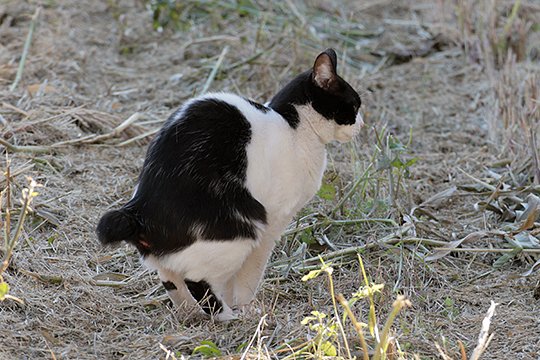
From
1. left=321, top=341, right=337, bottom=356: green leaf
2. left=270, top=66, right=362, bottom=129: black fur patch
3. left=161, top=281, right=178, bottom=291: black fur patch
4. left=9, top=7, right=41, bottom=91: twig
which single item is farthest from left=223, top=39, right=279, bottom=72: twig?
left=321, top=341, right=337, bottom=356: green leaf

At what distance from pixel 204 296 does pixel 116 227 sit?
1.23 ft

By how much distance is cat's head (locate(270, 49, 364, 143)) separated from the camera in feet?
10.6

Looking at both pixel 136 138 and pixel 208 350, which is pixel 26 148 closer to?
pixel 136 138

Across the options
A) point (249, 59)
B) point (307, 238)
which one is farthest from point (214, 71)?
point (307, 238)

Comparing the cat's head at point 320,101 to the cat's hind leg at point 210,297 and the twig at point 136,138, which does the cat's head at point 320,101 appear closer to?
the cat's hind leg at point 210,297

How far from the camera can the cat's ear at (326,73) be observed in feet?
10.5

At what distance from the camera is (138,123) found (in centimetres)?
484

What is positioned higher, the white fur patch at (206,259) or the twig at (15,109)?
the white fur patch at (206,259)

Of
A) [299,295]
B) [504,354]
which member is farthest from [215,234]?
[504,354]

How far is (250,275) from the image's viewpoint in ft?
10.4

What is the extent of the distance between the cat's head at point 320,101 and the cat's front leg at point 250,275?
0.45m

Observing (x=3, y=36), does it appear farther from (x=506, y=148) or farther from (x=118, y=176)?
(x=506, y=148)

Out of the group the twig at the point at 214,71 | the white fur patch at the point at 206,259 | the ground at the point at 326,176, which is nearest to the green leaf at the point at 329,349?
the ground at the point at 326,176

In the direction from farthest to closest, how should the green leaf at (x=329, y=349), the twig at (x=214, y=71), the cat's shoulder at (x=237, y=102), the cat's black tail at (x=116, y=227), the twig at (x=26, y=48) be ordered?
the twig at (x=214, y=71) < the twig at (x=26, y=48) < the cat's shoulder at (x=237, y=102) < the cat's black tail at (x=116, y=227) < the green leaf at (x=329, y=349)
